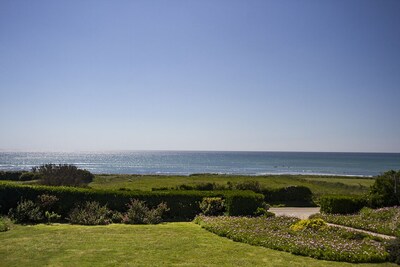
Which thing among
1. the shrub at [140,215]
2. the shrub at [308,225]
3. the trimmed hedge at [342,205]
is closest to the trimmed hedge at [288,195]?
the trimmed hedge at [342,205]

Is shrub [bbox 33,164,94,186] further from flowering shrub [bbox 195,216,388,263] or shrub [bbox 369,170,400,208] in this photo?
shrub [bbox 369,170,400,208]

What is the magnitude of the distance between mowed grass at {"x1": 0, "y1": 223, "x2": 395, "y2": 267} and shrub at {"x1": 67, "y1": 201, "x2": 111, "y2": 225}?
1982 mm

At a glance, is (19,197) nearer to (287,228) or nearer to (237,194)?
(237,194)

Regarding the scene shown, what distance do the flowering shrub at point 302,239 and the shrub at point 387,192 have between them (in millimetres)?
7079

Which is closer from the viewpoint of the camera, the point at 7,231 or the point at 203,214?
the point at 7,231

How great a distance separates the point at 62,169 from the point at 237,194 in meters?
15.6

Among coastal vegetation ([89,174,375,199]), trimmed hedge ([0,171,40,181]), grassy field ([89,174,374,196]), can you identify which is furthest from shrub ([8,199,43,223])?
trimmed hedge ([0,171,40,181])

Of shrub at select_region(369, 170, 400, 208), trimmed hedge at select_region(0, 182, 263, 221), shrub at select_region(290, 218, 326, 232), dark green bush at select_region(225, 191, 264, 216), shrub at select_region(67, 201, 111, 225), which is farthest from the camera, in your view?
shrub at select_region(369, 170, 400, 208)

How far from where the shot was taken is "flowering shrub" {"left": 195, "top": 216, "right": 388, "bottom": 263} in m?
10.8

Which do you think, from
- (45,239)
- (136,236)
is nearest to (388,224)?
(136,236)

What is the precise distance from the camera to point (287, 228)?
14617 millimetres

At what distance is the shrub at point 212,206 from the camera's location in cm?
1954

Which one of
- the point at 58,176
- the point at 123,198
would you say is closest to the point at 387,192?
the point at 123,198

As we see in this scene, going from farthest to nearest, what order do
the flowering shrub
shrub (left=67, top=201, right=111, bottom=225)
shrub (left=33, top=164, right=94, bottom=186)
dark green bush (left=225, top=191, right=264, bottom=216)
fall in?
shrub (left=33, top=164, right=94, bottom=186)
dark green bush (left=225, top=191, right=264, bottom=216)
shrub (left=67, top=201, right=111, bottom=225)
the flowering shrub
